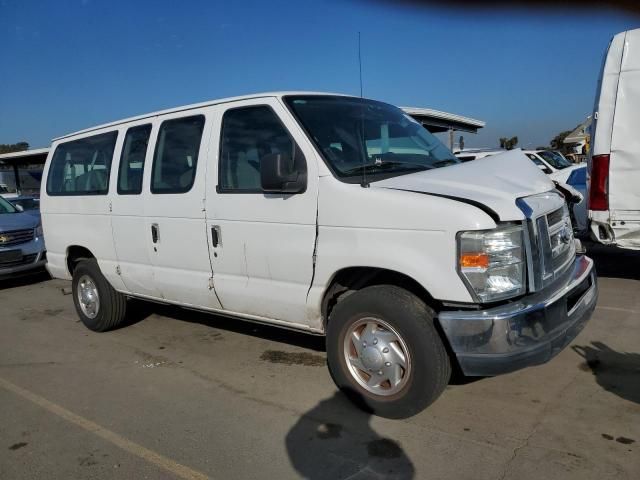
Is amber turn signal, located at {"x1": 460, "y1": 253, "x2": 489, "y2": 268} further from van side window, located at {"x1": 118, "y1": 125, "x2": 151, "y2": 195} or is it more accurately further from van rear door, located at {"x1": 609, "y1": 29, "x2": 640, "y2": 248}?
van rear door, located at {"x1": 609, "y1": 29, "x2": 640, "y2": 248}

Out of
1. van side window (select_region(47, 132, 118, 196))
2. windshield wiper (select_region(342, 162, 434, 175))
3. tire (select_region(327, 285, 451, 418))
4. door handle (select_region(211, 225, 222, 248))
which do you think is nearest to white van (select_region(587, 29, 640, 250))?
windshield wiper (select_region(342, 162, 434, 175))

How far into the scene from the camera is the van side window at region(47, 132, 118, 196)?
18.2 ft

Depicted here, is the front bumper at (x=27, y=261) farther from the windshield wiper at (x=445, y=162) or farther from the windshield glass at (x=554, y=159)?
the windshield glass at (x=554, y=159)

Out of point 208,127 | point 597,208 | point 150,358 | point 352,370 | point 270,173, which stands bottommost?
point 150,358

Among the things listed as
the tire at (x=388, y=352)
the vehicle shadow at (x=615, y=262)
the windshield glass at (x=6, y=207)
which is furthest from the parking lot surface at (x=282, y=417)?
the windshield glass at (x=6, y=207)

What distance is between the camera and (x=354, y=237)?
140 inches

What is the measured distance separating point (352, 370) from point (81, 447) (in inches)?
69.8

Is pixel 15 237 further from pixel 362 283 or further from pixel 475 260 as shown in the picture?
pixel 475 260

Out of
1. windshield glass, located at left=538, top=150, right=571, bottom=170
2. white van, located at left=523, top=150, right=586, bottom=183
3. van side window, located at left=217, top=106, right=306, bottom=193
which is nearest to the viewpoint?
van side window, located at left=217, top=106, right=306, bottom=193

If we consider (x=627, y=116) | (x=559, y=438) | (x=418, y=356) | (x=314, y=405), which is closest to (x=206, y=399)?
(x=314, y=405)

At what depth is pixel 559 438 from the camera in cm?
322

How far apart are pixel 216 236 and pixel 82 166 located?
7.84ft

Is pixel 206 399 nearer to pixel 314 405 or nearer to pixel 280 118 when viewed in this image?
pixel 314 405

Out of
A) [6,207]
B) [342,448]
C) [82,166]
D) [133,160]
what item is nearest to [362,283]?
[342,448]
